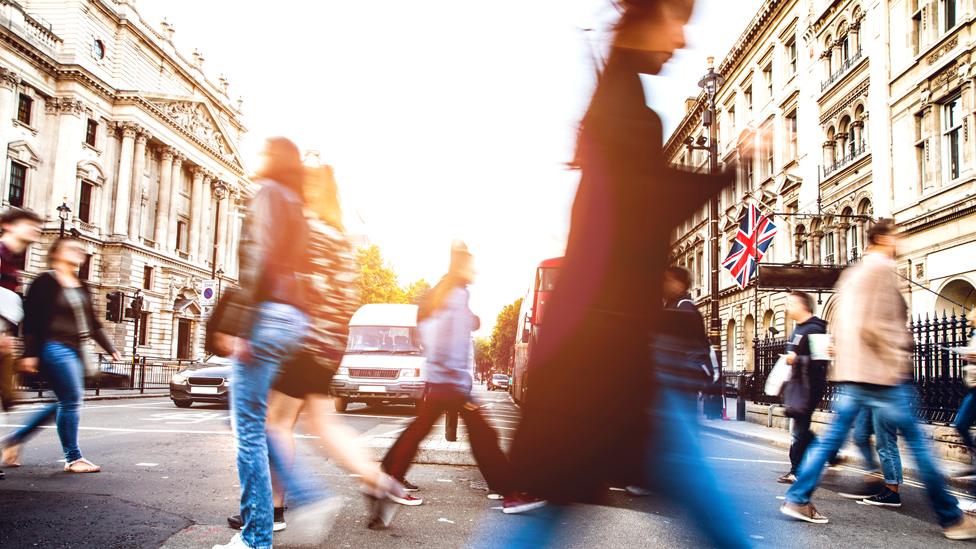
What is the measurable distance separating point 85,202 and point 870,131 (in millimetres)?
45304

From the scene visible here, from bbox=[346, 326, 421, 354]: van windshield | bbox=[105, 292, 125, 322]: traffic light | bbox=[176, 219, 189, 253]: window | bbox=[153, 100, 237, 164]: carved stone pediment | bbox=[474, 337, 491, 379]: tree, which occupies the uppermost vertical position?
bbox=[153, 100, 237, 164]: carved stone pediment

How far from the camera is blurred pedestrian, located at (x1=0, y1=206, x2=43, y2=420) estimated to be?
587 centimetres

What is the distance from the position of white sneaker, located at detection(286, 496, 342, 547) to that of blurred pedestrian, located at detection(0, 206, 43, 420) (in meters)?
3.31

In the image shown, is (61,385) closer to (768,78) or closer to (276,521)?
(276,521)

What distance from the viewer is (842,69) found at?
25844mm

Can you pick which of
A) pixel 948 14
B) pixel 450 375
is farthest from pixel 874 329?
pixel 948 14

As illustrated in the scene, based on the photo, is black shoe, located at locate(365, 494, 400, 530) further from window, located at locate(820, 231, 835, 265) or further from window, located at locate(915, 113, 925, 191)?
window, located at locate(820, 231, 835, 265)

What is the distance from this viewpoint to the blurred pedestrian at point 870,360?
4.96 m

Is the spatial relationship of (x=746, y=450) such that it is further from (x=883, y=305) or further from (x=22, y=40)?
→ (x=22, y=40)

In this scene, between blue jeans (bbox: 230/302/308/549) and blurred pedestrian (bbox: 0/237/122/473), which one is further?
blurred pedestrian (bbox: 0/237/122/473)

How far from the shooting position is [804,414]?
265 inches

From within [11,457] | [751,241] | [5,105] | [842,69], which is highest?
[5,105]

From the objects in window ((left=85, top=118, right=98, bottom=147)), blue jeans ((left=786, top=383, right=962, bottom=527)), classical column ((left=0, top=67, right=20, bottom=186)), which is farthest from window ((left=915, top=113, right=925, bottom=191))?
window ((left=85, top=118, right=98, bottom=147))

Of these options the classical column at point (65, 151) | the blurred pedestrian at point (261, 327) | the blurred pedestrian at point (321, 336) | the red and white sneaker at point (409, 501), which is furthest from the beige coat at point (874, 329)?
the classical column at point (65, 151)
